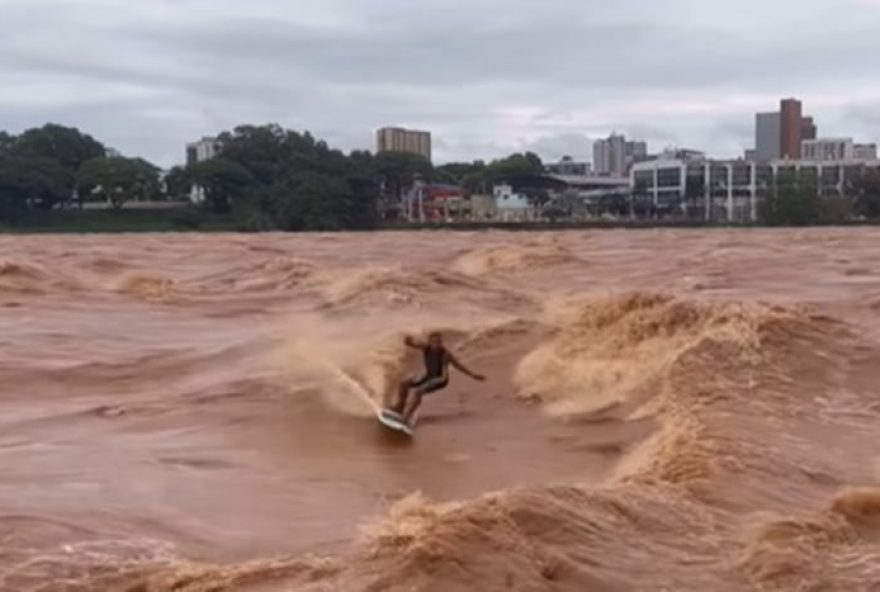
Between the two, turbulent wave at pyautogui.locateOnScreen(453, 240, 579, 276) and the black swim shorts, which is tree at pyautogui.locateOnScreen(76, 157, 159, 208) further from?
the black swim shorts

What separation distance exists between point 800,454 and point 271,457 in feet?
10.6

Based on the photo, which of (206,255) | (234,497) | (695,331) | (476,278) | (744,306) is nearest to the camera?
(234,497)

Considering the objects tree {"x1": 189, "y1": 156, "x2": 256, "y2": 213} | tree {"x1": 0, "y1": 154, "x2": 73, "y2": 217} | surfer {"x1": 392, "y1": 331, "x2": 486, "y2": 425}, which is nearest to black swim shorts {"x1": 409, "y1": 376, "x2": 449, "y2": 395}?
surfer {"x1": 392, "y1": 331, "x2": 486, "y2": 425}

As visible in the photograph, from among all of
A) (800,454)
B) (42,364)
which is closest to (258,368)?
(42,364)

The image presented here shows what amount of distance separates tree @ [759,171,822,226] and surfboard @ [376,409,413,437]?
65028 millimetres

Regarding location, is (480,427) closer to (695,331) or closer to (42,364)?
(695,331)

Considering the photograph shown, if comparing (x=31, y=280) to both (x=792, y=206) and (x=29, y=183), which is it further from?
(x=29, y=183)

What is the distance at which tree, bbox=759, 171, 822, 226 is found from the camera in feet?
244

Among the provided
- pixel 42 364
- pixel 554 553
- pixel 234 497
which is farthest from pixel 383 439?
pixel 42 364

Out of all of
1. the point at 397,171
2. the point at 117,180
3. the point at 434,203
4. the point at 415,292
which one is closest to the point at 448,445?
the point at 415,292

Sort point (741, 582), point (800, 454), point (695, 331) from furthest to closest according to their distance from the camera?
point (695, 331), point (800, 454), point (741, 582)

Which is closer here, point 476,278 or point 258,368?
point 258,368

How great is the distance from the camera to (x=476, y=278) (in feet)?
76.2

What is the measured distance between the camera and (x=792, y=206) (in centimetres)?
7588
